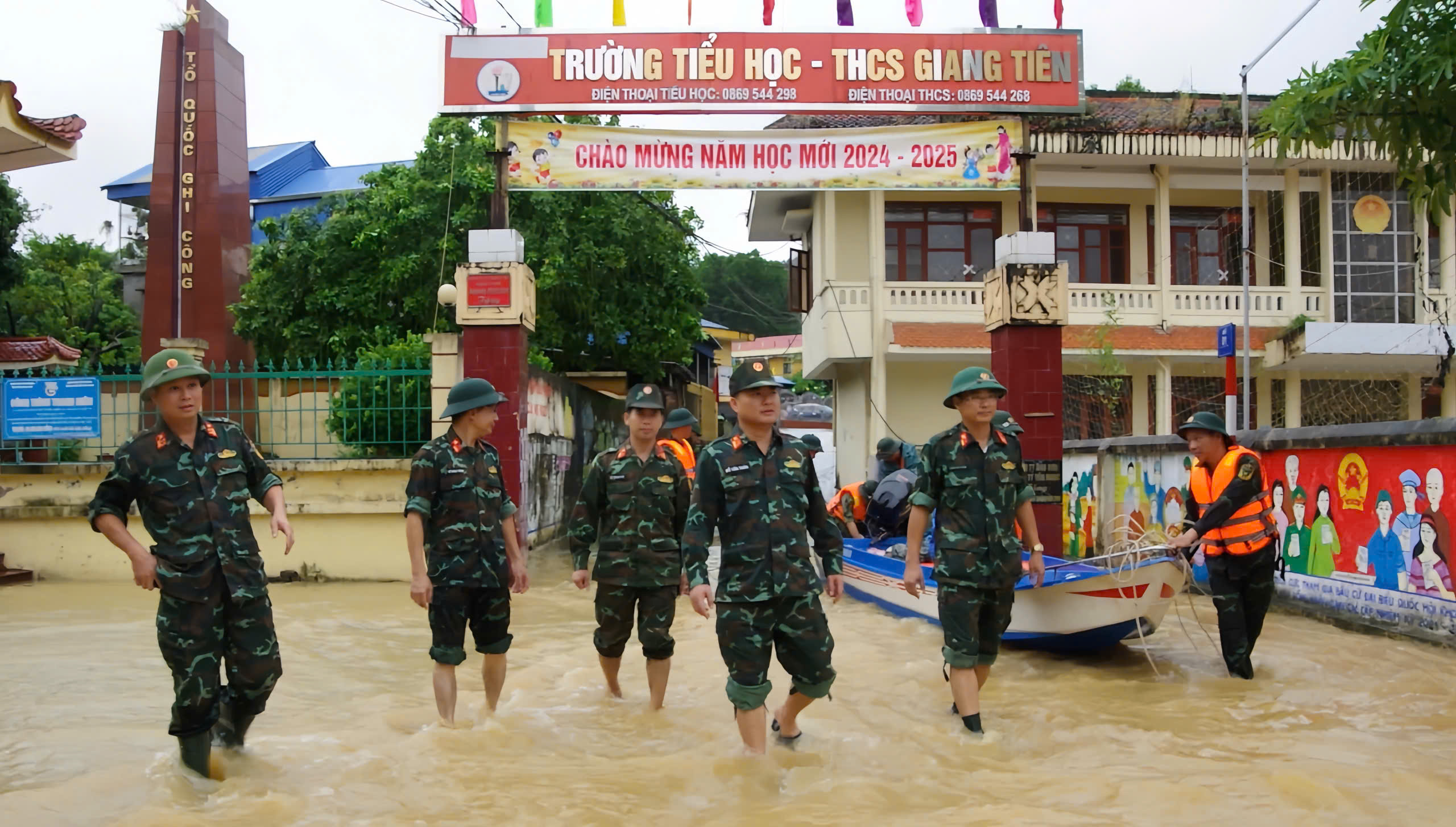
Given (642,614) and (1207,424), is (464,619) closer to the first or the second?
(642,614)

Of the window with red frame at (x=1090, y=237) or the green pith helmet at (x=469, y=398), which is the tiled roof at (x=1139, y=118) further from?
the green pith helmet at (x=469, y=398)

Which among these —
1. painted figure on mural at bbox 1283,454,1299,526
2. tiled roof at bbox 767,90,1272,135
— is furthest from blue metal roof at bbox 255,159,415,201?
painted figure on mural at bbox 1283,454,1299,526

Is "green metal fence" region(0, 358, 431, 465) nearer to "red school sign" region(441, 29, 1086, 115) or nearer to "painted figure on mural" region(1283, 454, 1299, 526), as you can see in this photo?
"red school sign" region(441, 29, 1086, 115)

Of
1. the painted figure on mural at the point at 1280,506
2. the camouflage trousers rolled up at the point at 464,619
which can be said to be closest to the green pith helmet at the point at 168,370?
the camouflage trousers rolled up at the point at 464,619

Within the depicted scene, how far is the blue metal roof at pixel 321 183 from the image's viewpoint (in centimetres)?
3375

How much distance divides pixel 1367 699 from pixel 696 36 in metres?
8.39

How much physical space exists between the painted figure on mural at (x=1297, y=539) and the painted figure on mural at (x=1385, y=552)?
90 cm

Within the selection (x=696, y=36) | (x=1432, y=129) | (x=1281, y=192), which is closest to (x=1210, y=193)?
(x=1281, y=192)

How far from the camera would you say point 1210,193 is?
2039 cm

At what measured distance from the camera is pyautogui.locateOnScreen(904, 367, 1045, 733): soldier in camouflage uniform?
218 inches

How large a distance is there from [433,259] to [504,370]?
8.05 meters

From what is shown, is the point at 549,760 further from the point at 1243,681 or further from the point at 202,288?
the point at 202,288

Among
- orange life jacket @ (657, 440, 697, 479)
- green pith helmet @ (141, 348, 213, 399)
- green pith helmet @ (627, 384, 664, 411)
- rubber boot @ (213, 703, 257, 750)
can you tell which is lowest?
rubber boot @ (213, 703, 257, 750)

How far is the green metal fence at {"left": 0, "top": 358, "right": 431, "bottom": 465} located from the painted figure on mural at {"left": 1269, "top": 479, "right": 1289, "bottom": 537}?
8.34 m
